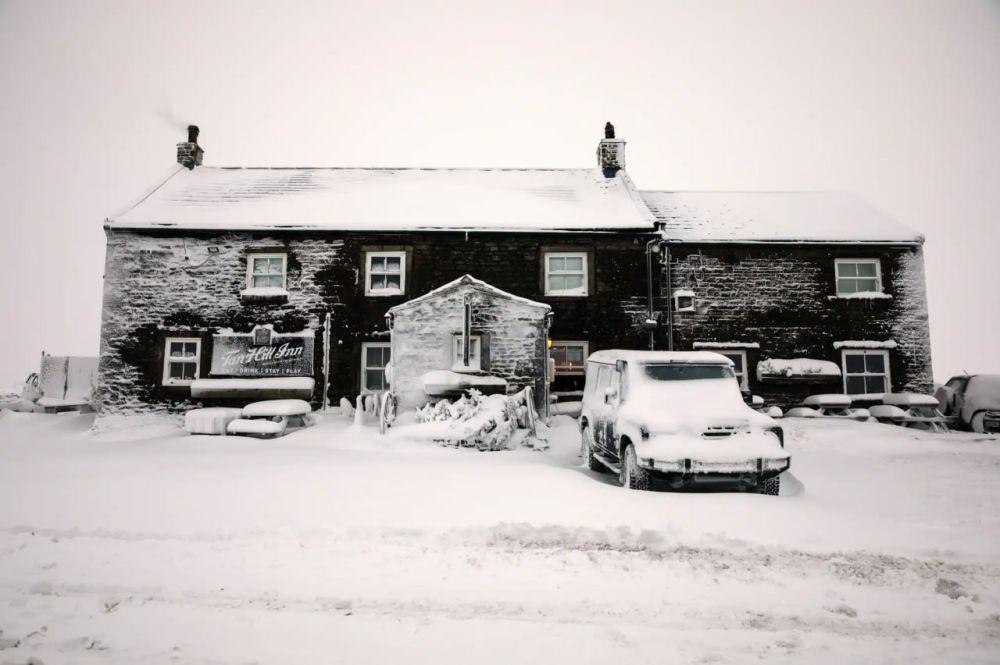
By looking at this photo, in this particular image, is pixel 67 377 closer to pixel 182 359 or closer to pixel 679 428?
pixel 182 359

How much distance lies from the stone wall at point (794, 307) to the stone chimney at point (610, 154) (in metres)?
4.49

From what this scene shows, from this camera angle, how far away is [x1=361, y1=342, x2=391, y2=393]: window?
16.3m

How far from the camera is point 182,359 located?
1631 centimetres

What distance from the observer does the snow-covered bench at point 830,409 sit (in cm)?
1583

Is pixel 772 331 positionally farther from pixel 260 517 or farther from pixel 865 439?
pixel 260 517

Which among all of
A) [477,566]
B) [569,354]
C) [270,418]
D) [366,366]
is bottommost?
[477,566]

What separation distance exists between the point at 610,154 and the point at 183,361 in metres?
16.0

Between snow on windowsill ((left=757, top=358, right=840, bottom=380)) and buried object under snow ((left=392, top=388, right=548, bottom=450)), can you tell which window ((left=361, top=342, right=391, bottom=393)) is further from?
snow on windowsill ((left=757, top=358, right=840, bottom=380))

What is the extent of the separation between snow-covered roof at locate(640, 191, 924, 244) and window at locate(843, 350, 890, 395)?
3670mm

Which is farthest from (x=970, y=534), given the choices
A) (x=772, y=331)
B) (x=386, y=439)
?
(x=772, y=331)

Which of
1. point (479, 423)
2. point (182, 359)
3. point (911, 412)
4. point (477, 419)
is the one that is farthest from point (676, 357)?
point (182, 359)

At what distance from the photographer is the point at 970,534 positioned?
5.88 metres

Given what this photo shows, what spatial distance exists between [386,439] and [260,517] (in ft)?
15.9

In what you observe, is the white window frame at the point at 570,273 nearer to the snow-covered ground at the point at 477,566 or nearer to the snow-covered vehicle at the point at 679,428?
the snow-covered vehicle at the point at 679,428
